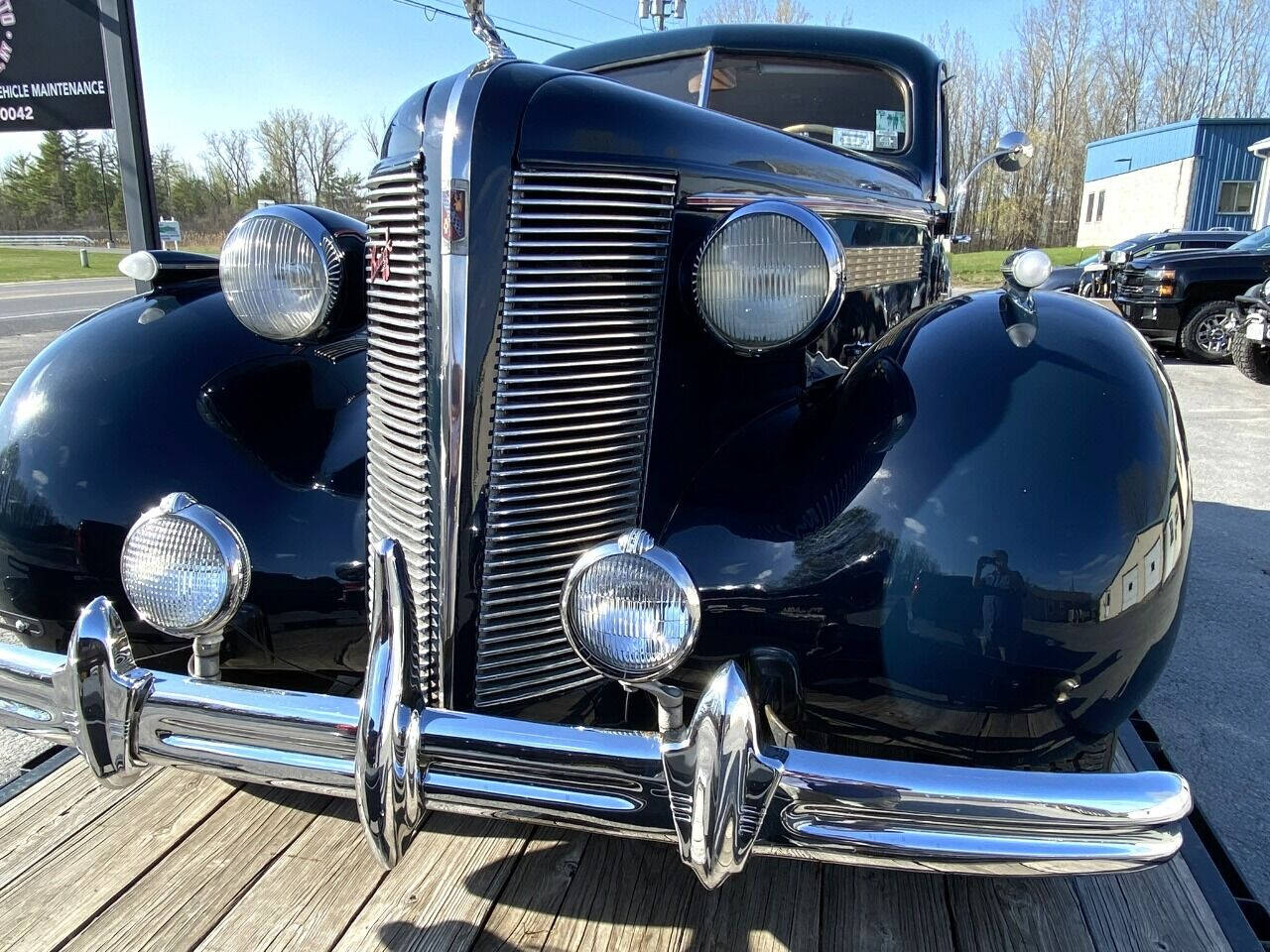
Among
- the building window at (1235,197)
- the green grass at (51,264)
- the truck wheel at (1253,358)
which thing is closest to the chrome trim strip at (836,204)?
the truck wheel at (1253,358)

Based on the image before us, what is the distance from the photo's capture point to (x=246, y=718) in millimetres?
1426

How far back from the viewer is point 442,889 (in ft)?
6.11

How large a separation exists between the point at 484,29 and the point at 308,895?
1.79 metres

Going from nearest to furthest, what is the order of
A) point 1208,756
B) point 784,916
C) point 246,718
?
point 246,718
point 784,916
point 1208,756

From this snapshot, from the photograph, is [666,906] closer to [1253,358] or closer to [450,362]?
[450,362]

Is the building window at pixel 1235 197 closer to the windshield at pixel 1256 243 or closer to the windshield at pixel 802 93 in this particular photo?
the windshield at pixel 1256 243

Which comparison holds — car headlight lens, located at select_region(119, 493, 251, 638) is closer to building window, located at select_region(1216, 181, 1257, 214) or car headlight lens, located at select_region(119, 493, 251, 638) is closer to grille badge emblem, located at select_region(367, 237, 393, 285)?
grille badge emblem, located at select_region(367, 237, 393, 285)

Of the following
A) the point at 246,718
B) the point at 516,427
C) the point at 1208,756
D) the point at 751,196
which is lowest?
the point at 1208,756

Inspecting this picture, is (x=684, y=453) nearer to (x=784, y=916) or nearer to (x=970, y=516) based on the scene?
(x=970, y=516)

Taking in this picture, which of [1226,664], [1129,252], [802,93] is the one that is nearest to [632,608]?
[802,93]

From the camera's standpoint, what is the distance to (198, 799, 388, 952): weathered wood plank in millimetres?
1731

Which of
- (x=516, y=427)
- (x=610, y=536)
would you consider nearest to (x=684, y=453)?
(x=610, y=536)

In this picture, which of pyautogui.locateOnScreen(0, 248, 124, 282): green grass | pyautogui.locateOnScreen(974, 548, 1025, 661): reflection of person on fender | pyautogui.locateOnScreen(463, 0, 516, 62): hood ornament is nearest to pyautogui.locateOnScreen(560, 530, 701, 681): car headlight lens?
pyautogui.locateOnScreen(974, 548, 1025, 661): reflection of person on fender

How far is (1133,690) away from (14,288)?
24885 millimetres
